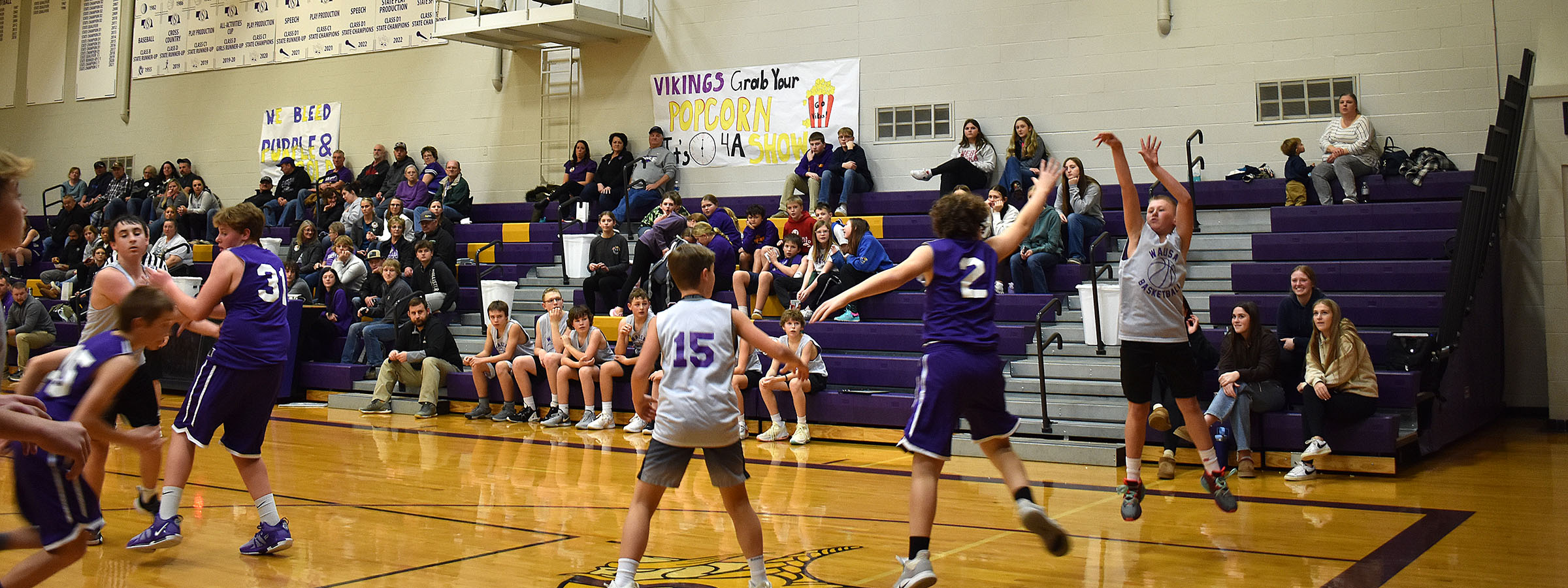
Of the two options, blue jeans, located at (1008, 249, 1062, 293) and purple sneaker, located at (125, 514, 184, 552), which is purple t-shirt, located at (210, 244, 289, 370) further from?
blue jeans, located at (1008, 249, 1062, 293)

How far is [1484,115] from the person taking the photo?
10.5m

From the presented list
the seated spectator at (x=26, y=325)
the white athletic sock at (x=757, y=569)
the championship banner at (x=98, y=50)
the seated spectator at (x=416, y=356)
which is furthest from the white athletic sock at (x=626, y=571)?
the championship banner at (x=98, y=50)

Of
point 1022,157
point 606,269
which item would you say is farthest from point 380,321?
point 1022,157

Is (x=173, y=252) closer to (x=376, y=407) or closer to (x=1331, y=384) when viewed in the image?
(x=376, y=407)

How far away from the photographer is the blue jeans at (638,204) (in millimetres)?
13898

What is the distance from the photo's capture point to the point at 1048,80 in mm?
12469

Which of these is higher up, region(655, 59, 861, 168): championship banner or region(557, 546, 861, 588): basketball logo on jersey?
region(655, 59, 861, 168): championship banner

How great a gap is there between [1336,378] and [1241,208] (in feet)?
13.7

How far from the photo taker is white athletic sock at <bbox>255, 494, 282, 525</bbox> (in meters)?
4.83

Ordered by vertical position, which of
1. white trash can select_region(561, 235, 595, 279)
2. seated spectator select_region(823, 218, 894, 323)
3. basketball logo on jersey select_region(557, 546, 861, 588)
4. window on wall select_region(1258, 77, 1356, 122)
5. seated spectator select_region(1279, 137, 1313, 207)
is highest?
window on wall select_region(1258, 77, 1356, 122)

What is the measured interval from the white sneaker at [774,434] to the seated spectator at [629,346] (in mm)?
1195

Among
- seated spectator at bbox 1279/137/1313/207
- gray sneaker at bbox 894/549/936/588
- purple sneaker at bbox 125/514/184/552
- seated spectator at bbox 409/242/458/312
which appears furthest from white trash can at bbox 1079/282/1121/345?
seated spectator at bbox 409/242/458/312

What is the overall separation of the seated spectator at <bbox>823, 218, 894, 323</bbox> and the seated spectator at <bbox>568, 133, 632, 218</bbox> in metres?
4.38

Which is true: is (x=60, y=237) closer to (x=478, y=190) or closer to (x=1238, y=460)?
(x=478, y=190)
